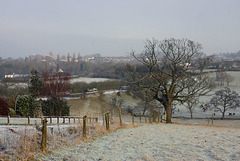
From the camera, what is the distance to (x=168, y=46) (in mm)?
21859

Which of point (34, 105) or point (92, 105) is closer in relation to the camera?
point (34, 105)

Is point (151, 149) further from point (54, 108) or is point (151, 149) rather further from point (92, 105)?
point (92, 105)

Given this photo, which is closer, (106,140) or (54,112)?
(106,140)

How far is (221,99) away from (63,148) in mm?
44821

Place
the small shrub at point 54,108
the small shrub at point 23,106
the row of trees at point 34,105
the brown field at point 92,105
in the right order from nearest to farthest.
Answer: the small shrub at point 23,106 → the row of trees at point 34,105 → the small shrub at point 54,108 → the brown field at point 92,105

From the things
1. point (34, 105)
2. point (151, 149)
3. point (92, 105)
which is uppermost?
point (151, 149)

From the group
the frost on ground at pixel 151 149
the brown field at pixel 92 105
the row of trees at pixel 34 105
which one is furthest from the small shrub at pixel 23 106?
the brown field at pixel 92 105

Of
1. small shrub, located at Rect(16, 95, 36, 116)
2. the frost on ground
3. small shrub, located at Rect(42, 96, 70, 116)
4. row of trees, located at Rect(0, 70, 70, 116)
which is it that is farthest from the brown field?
the frost on ground

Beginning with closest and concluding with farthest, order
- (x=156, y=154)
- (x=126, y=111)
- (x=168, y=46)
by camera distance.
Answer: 1. (x=156, y=154)
2. (x=168, y=46)
3. (x=126, y=111)

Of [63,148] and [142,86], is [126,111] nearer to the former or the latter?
[142,86]

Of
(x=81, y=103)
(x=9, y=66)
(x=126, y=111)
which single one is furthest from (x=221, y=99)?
(x=9, y=66)

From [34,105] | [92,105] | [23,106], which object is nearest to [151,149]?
[23,106]

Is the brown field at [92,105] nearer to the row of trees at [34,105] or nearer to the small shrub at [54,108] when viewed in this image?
the row of trees at [34,105]

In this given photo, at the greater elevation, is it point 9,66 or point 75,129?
point 9,66
